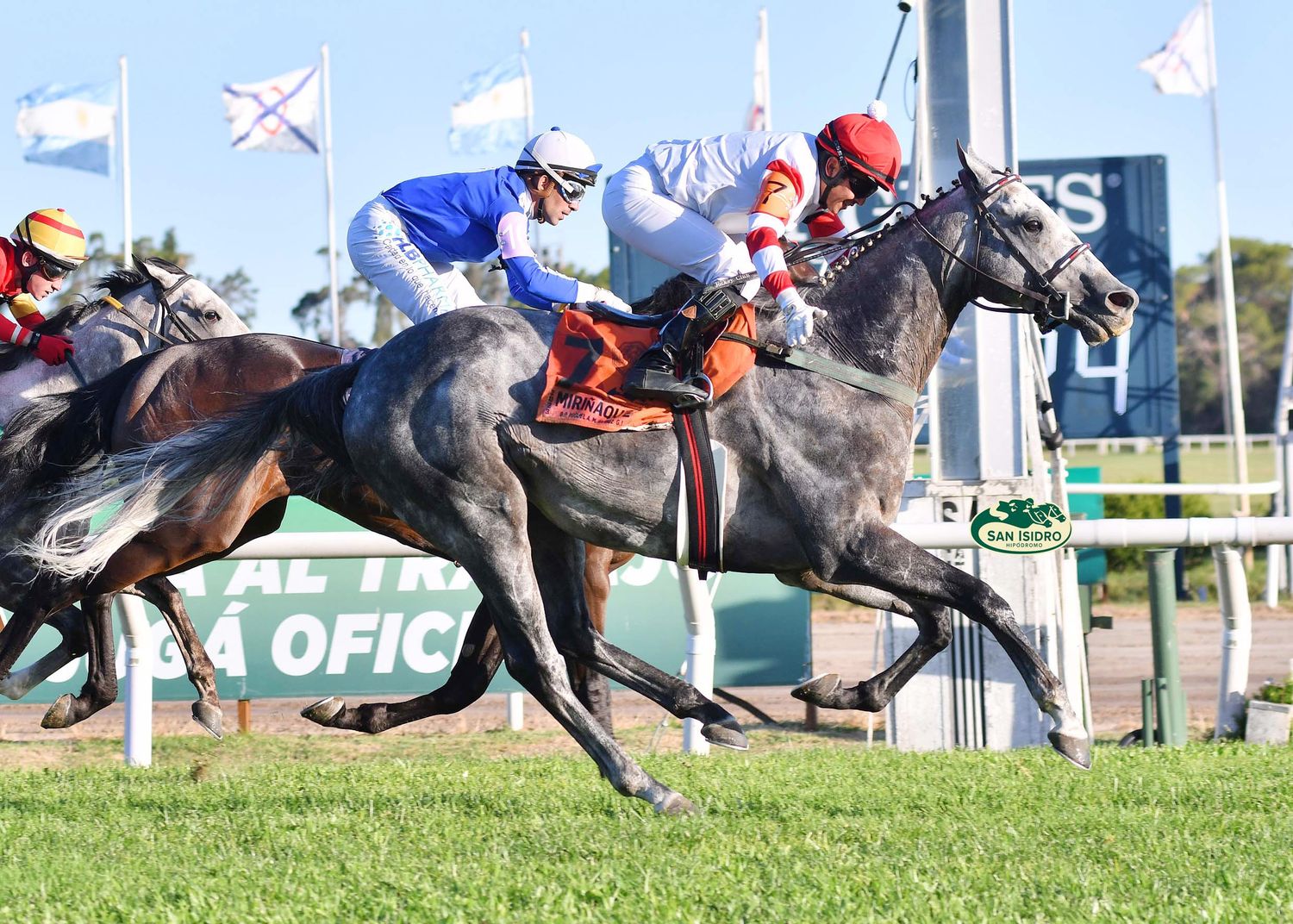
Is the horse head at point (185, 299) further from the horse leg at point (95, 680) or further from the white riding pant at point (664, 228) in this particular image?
the white riding pant at point (664, 228)

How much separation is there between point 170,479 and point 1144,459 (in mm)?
44924

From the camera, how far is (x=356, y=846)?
12.8 feet

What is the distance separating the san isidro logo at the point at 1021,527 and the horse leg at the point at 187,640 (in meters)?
3.29

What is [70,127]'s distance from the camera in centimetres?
1955

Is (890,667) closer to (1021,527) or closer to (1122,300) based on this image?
(1122,300)

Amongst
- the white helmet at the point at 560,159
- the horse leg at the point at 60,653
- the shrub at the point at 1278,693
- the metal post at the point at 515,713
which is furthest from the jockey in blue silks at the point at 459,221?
the shrub at the point at 1278,693

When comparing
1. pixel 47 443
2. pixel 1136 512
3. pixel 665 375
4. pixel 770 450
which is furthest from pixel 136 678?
pixel 1136 512

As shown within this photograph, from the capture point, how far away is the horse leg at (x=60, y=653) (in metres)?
6.19

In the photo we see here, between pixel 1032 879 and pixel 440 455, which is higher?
Answer: pixel 440 455

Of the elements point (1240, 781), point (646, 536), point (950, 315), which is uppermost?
point (950, 315)

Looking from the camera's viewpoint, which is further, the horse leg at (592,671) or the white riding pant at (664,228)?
A: the horse leg at (592,671)

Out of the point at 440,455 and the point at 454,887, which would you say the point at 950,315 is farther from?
the point at 454,887

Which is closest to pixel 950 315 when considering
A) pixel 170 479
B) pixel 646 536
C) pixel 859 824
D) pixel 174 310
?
pixel 646 536

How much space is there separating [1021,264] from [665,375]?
1.17 metres
